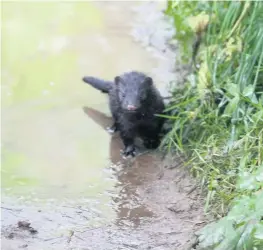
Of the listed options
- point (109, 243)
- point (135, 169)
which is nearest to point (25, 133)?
point (135, 169)

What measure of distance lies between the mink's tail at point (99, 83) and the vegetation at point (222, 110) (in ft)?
2.19

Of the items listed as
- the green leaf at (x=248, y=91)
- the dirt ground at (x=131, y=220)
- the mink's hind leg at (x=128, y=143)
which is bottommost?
the dirt ground at (x=131, y=220)

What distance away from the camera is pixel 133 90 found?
5.37 m

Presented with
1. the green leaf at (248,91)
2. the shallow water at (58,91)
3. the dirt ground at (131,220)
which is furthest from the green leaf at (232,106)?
the shallow water at (58,91)

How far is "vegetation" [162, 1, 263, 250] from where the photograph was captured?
3.74 m

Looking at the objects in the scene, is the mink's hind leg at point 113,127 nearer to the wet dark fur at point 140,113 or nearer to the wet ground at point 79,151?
the wet ground at point 79,151

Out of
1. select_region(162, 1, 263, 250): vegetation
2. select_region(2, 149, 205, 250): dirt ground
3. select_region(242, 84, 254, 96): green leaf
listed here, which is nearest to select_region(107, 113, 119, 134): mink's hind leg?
select_region(162, 1, 263, 250): vegetation

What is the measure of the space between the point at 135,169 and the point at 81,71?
2.03 meters

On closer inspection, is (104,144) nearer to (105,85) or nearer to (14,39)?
(105,85)

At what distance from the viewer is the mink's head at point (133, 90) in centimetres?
530

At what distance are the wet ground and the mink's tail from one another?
0.45 feet

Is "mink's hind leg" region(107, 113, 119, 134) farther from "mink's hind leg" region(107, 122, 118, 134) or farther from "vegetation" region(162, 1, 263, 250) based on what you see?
"vegetation" region(162, 1, 263, 250)

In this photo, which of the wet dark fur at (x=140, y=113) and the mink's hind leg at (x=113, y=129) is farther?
the mink's hind leg at (x=113, y=129)

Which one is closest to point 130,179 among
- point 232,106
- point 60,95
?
point 232,106
